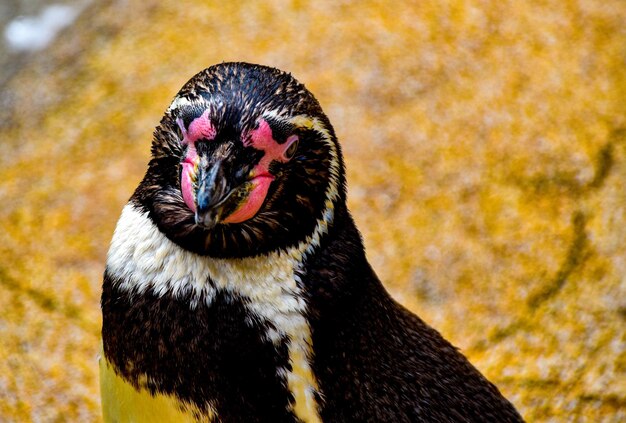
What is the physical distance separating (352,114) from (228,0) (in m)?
1.20

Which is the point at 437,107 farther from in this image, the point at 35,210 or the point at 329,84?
the point at 35,210

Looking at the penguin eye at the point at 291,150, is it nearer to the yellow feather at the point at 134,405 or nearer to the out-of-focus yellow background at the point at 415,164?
the yellow feather at the point at 134,405

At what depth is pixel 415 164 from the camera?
14.8ft

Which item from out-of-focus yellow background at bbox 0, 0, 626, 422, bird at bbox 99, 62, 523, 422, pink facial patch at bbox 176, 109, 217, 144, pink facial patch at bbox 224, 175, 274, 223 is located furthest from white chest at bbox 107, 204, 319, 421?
out-of-focus yellow background at bbox 0, 0, 626, 422

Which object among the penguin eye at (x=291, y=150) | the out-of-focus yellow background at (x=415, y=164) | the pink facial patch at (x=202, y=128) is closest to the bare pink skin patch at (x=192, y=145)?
the pink facial patch at (x=202, y=128)

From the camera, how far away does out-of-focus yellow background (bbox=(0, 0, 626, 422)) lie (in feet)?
12.6

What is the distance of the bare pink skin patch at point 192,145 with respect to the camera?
2.02 metres

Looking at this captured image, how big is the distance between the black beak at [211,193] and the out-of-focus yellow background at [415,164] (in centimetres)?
194

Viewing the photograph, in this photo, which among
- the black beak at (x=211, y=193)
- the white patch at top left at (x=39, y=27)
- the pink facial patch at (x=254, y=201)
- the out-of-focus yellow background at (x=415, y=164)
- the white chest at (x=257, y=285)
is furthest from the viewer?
the white patch at top left at (x=39, y=27)

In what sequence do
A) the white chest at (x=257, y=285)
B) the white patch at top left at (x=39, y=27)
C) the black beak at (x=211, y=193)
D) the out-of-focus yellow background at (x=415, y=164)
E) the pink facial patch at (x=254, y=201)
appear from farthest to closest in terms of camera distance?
the white patch at top left at (x=39, y=27), the out-of-focus yellow background at (x=415, y=164), the white chest at (x=257, y=285), the pink facial patch at (x=254, y=201), the black beak at (x=211, y=193)

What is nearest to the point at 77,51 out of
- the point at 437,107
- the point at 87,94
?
the point at 87,94

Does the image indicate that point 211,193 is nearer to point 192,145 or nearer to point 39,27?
point 192,145

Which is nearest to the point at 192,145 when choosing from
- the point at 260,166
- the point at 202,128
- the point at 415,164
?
the point at 202,128

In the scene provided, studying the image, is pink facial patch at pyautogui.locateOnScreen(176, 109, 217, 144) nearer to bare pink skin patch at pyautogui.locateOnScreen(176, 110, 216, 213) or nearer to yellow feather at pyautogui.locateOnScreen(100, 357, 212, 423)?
bare pink skin patch at pyautogui.locateOnScreen(176, 110, 216, 213)
